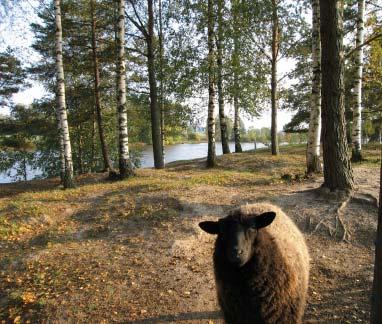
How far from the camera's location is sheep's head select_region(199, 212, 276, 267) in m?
3.95

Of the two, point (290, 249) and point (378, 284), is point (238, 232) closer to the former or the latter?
point (290, 249)

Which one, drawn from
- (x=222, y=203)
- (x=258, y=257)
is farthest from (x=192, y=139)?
(x=258, y=257)

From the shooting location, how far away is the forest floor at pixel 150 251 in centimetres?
600

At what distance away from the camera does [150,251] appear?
7957 mm

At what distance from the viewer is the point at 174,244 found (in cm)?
805

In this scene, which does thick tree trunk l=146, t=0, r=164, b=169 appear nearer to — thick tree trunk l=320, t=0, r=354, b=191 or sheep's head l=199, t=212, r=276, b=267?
thick tree trunk l=320, t=0, r=354, b=191

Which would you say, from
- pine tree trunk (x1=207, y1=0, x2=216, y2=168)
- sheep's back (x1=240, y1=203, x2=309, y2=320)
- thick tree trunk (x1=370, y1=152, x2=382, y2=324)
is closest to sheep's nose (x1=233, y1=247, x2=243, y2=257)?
Result: sheep's back (x1=240, y1=203, x2=309, y2=320)

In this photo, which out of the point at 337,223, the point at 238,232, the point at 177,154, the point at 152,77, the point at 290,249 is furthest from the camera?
the point at 177,154

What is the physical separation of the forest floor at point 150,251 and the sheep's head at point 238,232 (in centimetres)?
214

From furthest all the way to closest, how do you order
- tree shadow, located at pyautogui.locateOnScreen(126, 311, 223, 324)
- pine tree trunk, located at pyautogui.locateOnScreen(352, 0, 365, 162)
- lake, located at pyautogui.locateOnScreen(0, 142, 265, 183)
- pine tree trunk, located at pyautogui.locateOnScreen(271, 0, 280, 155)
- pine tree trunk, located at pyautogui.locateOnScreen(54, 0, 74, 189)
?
1. lake, located at pyautogui.locateOnScreen(0, 142, 265, 183)
2. pine tree trunk, located at pyautogui.locateOnScreen(271, 0, 280, 155)
3. pine tree trunk, located at pyautogui.locateOnScreen(352, 0, 365, 162)
4. pine tree trunk, located at pyautogui.locateOnScreen(54, 0, 74, 189)
5. tree shadow, located at pyautogui.locateOnScreen(126, 311, 223, 324)

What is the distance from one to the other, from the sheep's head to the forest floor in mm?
2143

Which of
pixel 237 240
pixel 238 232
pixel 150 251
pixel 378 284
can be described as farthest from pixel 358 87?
pixel 237 240

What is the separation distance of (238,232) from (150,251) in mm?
4334

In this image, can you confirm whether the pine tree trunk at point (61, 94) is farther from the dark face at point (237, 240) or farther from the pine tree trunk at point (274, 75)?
the pine tree trunk at point (274, 75)
